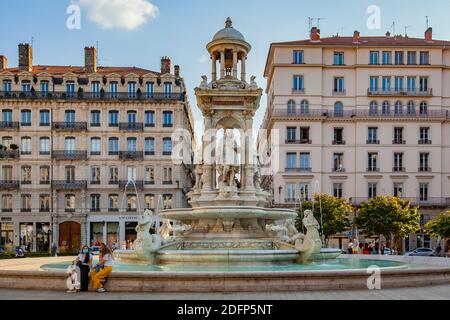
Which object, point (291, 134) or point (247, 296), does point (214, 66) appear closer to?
point (247, 296)

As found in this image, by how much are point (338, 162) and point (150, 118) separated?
20030mm

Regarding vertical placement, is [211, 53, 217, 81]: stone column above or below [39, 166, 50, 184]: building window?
above

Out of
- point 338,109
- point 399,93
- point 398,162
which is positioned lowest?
point 398,162

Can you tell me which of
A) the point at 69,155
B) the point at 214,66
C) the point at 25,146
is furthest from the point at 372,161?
the point at 214,66

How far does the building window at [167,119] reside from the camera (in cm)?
6266

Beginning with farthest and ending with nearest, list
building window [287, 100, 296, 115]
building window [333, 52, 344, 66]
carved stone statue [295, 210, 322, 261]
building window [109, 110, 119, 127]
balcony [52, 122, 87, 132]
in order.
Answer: building window [333, 52, 344, 66], building window [287, 100, 296, 115], building window [109, 110, 119, 127], balcony [52, 122, 87, 132], carved stone statue [295, 210, 322, 261]

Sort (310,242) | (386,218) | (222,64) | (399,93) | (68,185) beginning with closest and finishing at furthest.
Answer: (310,242) < (222,64) < (386,218) < (68,185) < (399,93)

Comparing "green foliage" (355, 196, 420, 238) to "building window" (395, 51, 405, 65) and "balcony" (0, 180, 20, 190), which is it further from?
"balcony" (0, 180, 20, 190)

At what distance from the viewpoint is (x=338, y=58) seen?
214 feet

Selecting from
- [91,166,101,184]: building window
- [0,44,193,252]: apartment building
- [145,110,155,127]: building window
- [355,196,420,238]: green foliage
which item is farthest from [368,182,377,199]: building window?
[91,166,101,184]: building window

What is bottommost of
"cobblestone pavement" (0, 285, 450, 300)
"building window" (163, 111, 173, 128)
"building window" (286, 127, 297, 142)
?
"cobblestone pavement" (0, 285, 450, 300)

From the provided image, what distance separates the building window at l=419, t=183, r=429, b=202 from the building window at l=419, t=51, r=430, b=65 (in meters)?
13.1

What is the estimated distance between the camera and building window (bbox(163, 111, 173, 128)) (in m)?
62.7
